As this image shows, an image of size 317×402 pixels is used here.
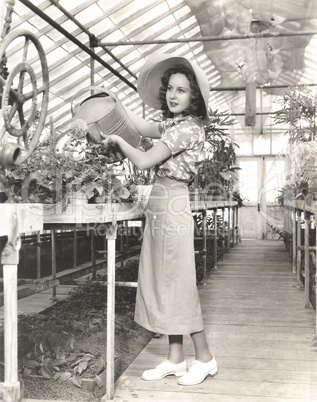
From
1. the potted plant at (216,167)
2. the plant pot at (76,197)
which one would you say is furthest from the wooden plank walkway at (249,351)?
the potted plant at (216,167)

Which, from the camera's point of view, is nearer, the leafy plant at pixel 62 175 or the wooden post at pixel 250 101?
the leafy plant at pixel 62 175

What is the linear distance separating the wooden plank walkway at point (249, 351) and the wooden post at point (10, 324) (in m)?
0.83

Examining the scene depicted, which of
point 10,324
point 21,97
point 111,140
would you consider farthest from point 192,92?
point 10,324

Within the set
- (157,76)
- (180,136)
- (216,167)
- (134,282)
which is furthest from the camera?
(216,167)

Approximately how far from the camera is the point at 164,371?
233cm

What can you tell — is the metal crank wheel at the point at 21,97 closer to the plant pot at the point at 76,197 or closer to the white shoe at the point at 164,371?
the plant pot at the point at 76,197

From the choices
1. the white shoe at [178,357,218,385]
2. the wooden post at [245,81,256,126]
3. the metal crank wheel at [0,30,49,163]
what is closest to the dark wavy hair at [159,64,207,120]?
the metal crank wheel at [0,30,49,163]

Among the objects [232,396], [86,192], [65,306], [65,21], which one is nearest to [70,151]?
[86,192]

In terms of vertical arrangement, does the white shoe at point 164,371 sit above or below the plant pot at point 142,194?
below

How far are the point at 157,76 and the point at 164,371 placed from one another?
132cm

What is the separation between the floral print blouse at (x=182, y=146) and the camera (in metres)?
2.22

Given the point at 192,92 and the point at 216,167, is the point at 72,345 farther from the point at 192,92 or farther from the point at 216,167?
the point at 216,167

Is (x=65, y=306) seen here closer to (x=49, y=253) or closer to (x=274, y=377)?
(x=274, y=377)

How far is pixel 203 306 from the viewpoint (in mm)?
4133
